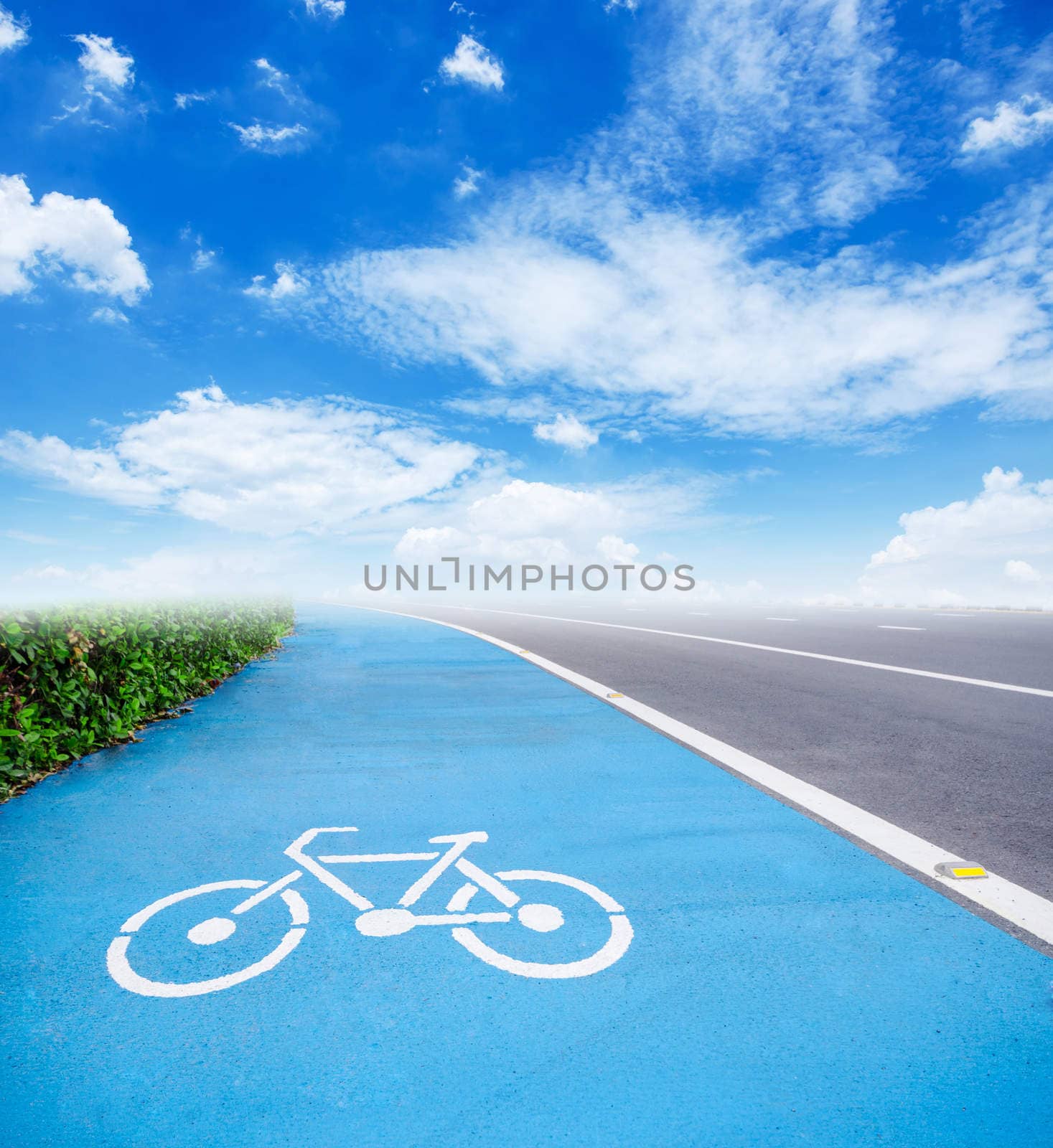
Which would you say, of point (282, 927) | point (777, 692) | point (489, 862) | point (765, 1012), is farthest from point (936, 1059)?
point (777, 692)

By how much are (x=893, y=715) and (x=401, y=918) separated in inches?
217

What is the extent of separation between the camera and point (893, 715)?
658 centimetres

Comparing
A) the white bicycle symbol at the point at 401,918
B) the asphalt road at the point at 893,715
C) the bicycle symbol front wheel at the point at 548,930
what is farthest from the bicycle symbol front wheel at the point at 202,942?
the asphalt road at the point at 893,715

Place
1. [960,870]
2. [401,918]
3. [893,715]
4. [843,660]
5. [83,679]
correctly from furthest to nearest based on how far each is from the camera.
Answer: [843,660] → [893,715] → [83,679] → [960,870] → [401,918]

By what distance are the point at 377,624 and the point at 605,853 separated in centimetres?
1829

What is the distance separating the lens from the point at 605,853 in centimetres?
333

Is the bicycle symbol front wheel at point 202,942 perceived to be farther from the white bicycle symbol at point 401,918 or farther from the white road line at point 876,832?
the white road line at point 876,832

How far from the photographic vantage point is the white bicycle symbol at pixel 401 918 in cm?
237

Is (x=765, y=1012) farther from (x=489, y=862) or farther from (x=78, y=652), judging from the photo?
(x=78, y=652)

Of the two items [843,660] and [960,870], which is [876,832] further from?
[843,660]

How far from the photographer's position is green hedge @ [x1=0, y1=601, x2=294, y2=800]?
4504 millimetres

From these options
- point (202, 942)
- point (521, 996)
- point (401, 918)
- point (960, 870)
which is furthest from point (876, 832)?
point (202, 942)

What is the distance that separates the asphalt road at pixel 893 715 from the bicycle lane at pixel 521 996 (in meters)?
0.80

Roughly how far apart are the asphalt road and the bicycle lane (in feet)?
2.64
